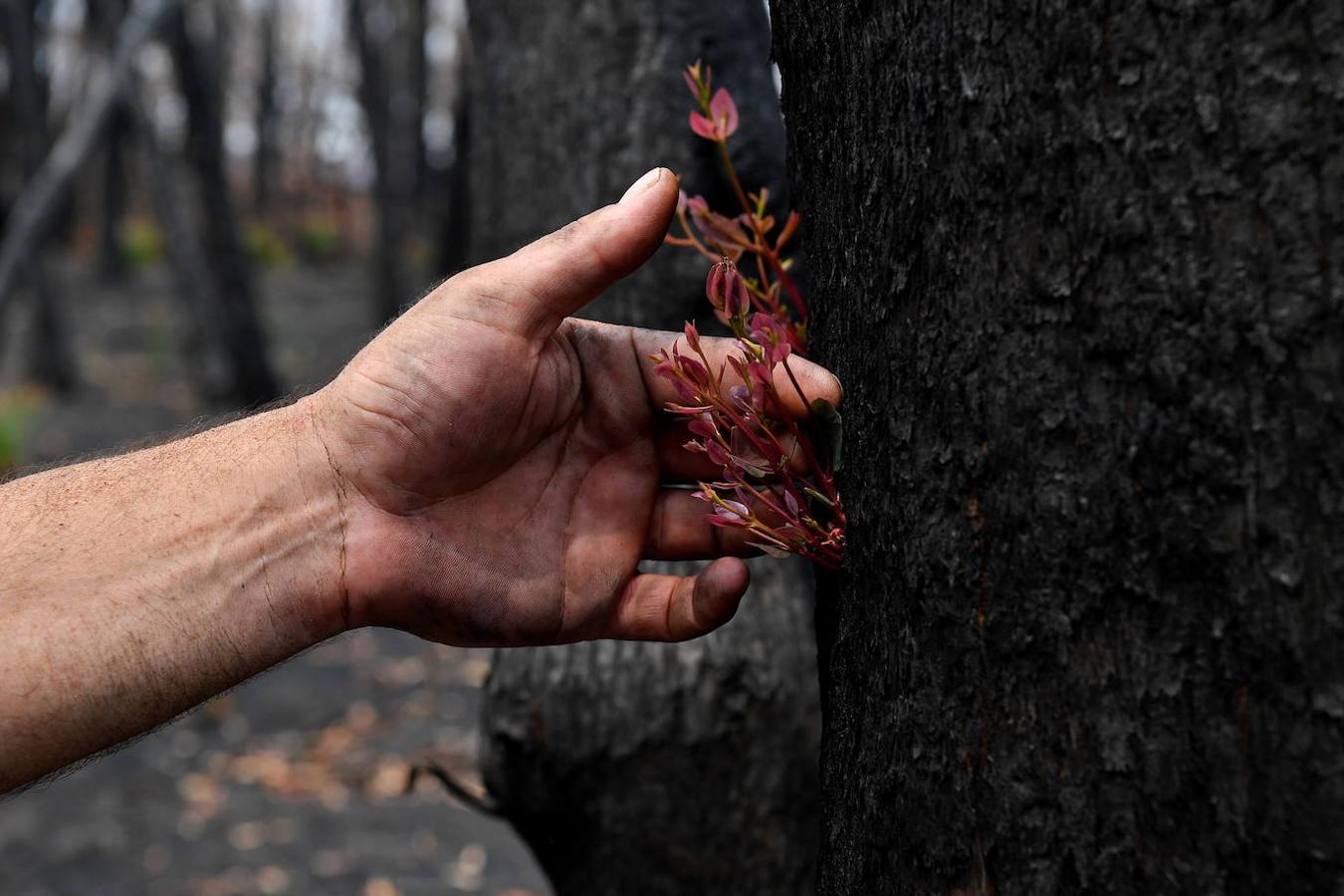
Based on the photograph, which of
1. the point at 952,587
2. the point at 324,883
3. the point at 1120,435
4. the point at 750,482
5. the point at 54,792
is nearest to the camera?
the point at 1120,435

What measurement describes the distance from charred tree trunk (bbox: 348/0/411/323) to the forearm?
1033 centimetres

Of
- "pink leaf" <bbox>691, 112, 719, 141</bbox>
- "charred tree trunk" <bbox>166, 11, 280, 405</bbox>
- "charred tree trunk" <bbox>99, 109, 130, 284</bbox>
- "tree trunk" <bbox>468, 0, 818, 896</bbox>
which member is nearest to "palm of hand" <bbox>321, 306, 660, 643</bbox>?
"pink leaf" <bbox>691, 112, 719, 141</bbox>

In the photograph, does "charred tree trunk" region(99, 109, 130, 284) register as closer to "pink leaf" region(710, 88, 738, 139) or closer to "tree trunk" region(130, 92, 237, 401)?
"tree trunk" region(130, 92, 237, 401)

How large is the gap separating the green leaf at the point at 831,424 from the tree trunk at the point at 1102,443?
0.54 ft

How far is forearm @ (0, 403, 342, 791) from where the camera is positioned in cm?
165

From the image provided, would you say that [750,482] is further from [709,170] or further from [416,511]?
[709,170]

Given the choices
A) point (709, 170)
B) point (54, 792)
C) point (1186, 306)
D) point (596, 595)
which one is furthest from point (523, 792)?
point (54, 792)

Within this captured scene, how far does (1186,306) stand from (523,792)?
6.42 ft

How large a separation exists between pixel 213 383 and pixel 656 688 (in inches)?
345

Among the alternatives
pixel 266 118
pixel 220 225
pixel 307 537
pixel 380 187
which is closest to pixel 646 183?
pixel 307 537

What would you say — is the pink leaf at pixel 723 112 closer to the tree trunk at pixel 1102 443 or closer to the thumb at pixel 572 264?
the thumb at pixel 572 264

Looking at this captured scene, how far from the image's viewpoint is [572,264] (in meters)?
1.58

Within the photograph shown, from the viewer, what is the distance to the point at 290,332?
584 inches

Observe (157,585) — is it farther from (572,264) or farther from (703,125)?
(703,125)
